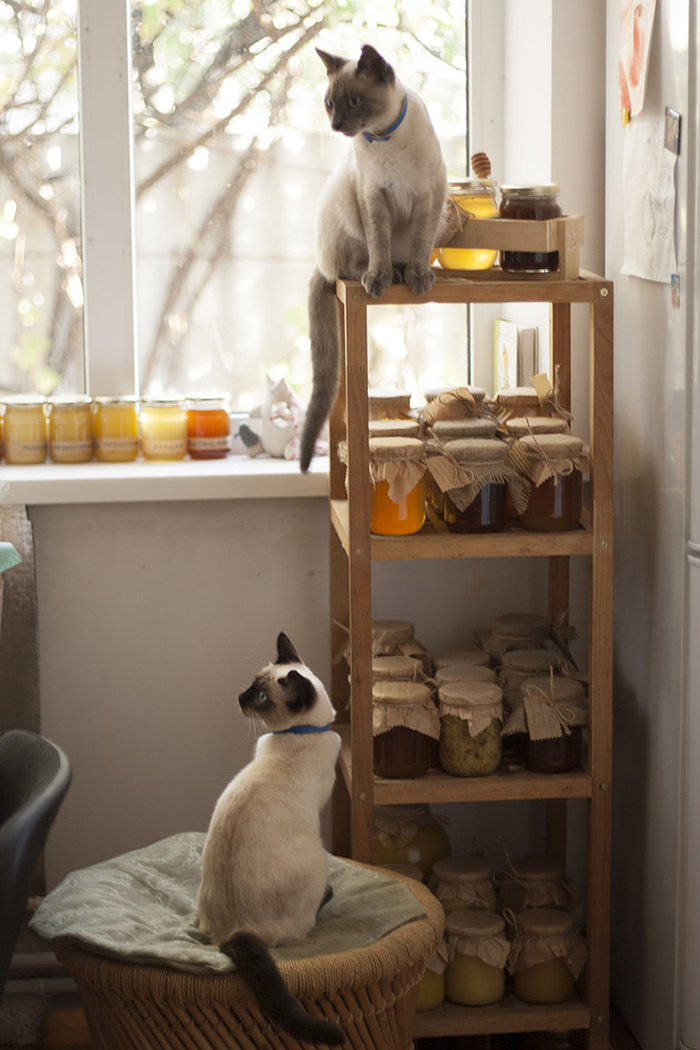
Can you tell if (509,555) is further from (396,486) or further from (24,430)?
(24,430)

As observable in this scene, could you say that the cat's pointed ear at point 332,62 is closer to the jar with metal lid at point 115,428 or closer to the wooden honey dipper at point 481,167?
the wooden honey dipper at point 481,167

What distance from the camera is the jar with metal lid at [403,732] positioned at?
174cm

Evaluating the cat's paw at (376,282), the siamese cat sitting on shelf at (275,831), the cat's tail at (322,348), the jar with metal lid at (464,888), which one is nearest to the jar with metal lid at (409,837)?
the jar with metal lid at (464,888)

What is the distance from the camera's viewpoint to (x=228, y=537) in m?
2.12

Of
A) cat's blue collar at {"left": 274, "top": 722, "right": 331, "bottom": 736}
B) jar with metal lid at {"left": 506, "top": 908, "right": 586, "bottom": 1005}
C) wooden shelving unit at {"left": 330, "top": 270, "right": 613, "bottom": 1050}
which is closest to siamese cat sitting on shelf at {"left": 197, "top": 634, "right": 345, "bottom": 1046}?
cat's blue collar at {"left": 274, "top": 722, "right": 331, "bottom": 736}

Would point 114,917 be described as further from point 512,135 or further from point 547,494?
point 512,135

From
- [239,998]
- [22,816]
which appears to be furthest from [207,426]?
[22,816]

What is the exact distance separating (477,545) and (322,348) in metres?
0.41

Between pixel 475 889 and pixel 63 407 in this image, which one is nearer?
pixel 475 889

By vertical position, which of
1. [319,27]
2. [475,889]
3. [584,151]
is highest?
[319,27]

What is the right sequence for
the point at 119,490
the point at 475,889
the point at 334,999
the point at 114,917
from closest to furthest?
the point at 334,999
the point at 114,917
the point at 475,889
the point at 119,490

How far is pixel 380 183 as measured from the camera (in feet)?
5.32

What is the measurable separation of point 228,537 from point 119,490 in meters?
0.21

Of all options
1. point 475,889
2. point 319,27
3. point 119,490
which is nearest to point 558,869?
point 475,889
